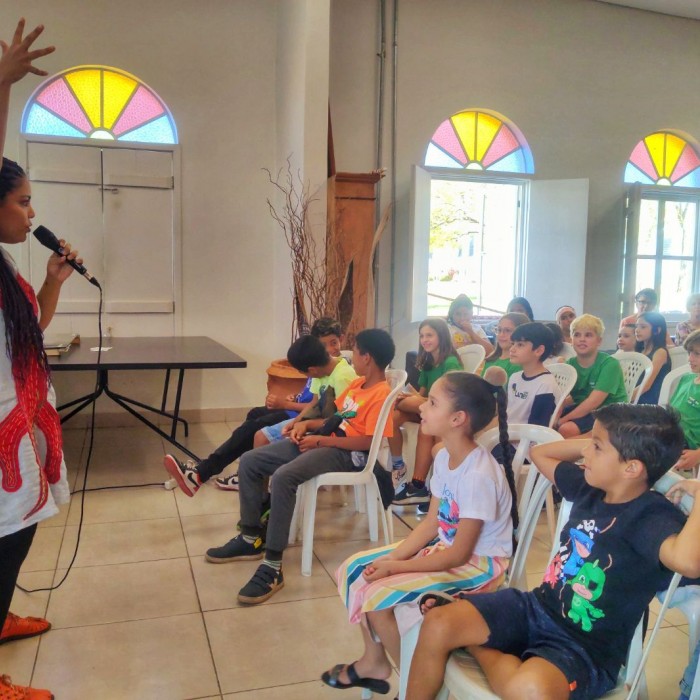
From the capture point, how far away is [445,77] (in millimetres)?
5738

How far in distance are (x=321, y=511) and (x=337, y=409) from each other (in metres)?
0.69

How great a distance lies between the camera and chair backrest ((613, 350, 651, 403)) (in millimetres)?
3740

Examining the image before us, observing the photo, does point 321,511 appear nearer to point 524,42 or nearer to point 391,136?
point 391,136

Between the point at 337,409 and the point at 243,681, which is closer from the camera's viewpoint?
the point at 243,681

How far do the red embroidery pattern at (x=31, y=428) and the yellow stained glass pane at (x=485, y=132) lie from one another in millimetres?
5161

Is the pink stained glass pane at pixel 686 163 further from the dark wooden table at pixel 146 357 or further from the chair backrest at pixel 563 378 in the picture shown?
the dark wooden table at pixel 146 357

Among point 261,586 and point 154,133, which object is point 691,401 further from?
point 154,133

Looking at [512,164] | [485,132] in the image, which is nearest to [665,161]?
[512,164]

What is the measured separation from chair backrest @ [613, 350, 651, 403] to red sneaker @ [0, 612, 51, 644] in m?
3.09

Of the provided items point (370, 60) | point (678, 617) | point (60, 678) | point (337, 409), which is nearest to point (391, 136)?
point (370, 60)

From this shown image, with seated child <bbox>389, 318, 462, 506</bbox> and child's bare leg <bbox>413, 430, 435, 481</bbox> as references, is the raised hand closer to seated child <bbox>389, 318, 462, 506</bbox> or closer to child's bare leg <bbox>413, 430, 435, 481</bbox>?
seated child <bbox>389, 318, 462, 506</bbox>

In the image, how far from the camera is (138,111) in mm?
5160

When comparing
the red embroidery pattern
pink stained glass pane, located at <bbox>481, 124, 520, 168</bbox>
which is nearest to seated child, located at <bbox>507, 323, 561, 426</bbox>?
the red embroidery pattern

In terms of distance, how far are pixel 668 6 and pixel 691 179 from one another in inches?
65.9
